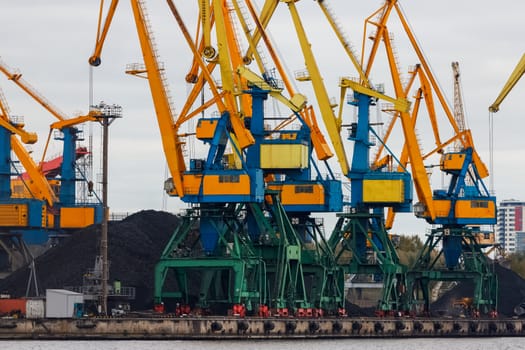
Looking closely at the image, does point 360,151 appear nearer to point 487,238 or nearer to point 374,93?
point 374,93

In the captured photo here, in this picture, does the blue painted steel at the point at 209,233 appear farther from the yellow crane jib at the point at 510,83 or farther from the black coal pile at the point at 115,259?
the yellow crane jib at the point at 510,83

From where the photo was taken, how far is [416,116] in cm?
14788

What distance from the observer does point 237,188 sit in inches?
4828

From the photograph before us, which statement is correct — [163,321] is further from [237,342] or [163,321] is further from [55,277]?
[55,277]

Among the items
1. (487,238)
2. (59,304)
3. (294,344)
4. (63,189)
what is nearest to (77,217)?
(63,189)

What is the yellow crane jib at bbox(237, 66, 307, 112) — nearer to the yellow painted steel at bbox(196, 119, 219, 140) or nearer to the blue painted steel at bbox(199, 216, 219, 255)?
the yellow painted steel at bbox(196, 119, 219, 140)

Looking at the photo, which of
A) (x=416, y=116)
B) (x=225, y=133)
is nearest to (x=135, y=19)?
(x=225, y=133)

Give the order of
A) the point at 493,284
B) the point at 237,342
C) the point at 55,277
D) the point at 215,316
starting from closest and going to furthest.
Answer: the point at 237,342 → the point at 215,316 → the point at 55,277 → the point at 493,284

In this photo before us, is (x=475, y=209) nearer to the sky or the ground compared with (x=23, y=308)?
nearer to the sky

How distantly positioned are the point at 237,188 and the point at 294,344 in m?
13.6

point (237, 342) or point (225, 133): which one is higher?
point (225, 133)

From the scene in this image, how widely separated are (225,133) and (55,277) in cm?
1832

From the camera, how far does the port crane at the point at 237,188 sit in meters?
123

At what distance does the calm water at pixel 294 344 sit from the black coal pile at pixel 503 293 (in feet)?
77.2
